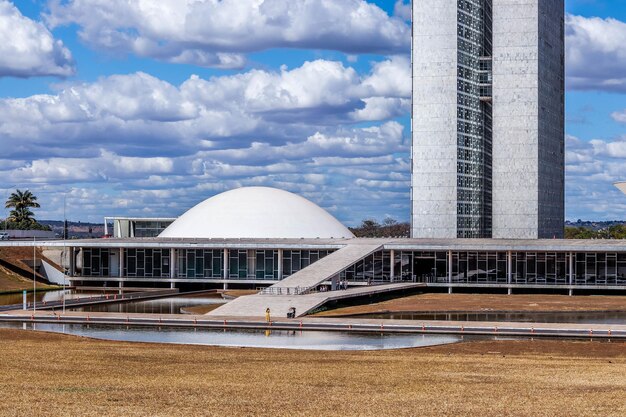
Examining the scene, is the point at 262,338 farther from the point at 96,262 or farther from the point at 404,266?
the point at 96,262

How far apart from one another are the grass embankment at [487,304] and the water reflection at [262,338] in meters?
15.4

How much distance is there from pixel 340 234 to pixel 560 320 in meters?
53.9

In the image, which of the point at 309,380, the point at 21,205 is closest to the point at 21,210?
the point at 21,205

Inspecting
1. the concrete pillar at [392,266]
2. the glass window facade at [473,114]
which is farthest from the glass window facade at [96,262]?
the glass window facade at [473,114]

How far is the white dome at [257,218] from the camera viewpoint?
118938 millimetres

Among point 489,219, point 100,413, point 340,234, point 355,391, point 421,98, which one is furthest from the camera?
point 489,219

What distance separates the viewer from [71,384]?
111 feet

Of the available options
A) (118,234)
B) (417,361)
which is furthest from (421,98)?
(417,361)

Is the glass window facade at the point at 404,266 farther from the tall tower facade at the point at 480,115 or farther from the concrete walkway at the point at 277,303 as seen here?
the tall tower facade at the point at 480,115

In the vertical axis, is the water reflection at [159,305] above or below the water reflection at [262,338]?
below

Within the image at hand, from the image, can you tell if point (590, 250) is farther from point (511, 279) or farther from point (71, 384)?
point (71, 384)

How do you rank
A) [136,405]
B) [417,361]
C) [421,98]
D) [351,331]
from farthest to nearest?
1. [421,98]
2. [351,331]
3. [417,361]
4. [136,405]

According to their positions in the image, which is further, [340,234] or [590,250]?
[340,234]

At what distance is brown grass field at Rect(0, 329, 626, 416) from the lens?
28.8 m
